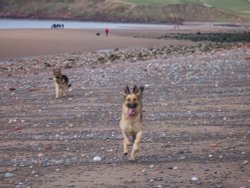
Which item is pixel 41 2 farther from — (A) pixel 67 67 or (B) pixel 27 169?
(B) pixel 27 169

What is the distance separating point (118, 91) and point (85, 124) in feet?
18.5

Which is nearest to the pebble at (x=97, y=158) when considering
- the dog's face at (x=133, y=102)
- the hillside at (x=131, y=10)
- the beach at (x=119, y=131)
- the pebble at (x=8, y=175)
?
the beach at (x=119, y=131)

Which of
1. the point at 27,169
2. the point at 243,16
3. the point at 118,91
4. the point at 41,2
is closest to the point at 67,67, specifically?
the point at 118,91

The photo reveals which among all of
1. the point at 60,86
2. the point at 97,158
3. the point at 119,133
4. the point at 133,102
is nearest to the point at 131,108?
the point at 133,102

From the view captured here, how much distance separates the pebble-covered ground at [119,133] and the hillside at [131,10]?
120 m

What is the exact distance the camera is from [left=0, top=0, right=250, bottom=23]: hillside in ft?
475

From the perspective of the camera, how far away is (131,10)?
499 ft

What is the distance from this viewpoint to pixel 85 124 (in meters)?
14.0

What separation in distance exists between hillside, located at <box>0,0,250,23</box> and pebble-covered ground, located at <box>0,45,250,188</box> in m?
120

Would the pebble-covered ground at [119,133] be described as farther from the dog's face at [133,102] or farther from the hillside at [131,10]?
the hillside at [131,10]

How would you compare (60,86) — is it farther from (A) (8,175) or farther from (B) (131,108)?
(A) (8,175)

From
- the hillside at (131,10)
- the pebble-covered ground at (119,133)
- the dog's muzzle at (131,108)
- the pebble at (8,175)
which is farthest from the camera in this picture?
the hillside at (131,10)

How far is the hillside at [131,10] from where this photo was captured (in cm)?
14488

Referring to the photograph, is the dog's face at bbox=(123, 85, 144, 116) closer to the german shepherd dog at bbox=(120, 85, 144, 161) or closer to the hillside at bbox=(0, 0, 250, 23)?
the german shepherd dog at bbox=(120, 85, 144, 161)
